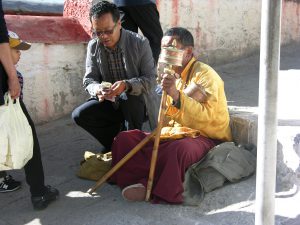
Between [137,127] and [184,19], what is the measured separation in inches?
107

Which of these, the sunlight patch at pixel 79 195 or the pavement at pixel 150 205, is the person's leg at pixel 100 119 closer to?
the pavement at pixel 150 205

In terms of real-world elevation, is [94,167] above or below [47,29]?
below

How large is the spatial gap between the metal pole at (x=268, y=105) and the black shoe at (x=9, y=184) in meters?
2.10

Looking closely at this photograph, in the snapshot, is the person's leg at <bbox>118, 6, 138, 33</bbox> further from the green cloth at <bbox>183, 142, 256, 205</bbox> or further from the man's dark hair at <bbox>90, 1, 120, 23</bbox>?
the green cloth at <bbox>183, 142, 256, 205</bbox>

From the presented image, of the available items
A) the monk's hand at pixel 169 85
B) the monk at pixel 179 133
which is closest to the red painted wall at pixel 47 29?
the monk at pixel 179 133

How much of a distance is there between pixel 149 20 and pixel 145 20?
0.04m

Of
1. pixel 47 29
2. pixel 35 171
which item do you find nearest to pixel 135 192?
pixel 35 171

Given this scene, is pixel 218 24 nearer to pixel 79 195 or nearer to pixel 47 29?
pixel 47 29

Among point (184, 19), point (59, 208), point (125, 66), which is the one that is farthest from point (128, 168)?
point (184, 19)

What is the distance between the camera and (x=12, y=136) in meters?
2.85

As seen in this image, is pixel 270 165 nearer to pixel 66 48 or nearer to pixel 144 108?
pixel 144 108

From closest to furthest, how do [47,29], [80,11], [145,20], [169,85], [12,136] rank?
[12,136], [169,85], [145,20], [47,29], [80,11]

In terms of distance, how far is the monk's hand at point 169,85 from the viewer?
3029 millimetres

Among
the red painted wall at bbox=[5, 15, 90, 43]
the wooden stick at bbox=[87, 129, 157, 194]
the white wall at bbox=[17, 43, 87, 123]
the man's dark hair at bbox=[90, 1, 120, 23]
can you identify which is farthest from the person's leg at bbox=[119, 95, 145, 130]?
the red painted wall at bbox=[5, 15, 90, 43]
